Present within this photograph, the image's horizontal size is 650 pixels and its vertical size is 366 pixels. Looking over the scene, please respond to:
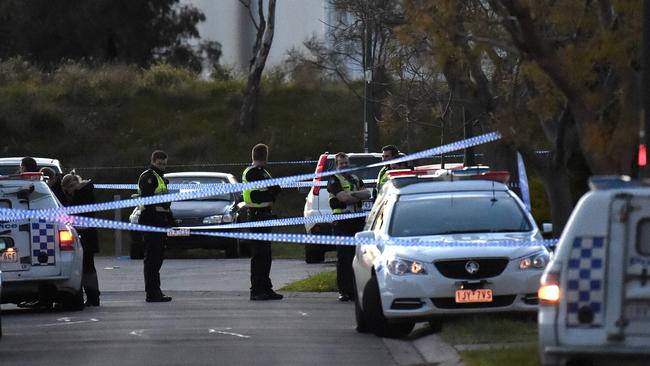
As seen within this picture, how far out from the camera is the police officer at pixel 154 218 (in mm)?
20656

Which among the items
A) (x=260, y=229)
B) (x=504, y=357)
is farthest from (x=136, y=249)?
(x=504, y=357)

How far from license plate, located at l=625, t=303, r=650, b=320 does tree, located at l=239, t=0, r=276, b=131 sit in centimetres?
3324

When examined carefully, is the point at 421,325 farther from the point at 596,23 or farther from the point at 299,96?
the point at 299,96

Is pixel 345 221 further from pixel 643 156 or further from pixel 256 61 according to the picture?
pixel 256 61

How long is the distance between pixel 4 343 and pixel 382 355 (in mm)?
3828

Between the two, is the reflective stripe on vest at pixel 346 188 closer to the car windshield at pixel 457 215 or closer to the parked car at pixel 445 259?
the parked car at pixel 445 259

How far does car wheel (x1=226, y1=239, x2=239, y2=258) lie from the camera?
29.9 meters

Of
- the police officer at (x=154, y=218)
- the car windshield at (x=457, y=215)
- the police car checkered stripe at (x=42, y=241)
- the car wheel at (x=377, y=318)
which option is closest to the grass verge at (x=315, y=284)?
the police officer at (x=154, y=218)

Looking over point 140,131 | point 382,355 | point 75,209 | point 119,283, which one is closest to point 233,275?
point 119,283

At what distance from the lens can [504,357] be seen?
1287 cm

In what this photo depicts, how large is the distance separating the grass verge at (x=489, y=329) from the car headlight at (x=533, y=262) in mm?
504

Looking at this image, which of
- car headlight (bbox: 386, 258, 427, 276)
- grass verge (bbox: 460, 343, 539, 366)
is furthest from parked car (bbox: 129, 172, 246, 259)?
grass verge (bbox: 460, 343, 539, 366)

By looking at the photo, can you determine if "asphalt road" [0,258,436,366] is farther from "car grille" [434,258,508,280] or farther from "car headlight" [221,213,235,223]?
"car headlight" [221,213,235,223]

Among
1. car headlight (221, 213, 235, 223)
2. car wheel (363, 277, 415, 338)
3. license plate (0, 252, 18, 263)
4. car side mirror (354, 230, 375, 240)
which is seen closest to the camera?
car wheel (363, 277, 415, 338)
